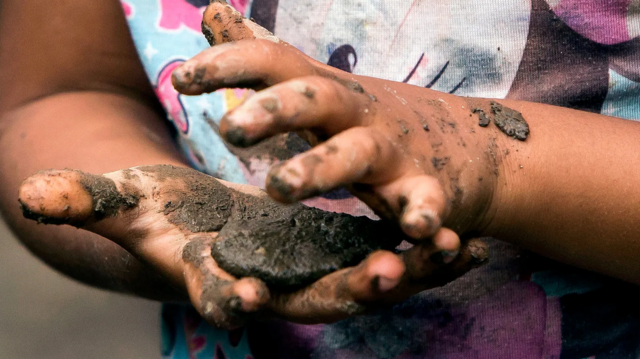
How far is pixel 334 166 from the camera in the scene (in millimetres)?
390

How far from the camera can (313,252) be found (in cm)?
49

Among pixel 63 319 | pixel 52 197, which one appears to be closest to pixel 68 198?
pixel 52 197

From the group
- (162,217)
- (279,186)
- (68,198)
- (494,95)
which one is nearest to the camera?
(279,186)

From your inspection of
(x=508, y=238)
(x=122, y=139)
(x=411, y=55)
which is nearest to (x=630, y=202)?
(x=508, y=238)

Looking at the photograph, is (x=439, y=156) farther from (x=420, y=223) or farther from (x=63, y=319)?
(x=63, y=319)

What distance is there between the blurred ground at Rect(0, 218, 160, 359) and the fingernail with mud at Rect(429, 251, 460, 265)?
1.66m

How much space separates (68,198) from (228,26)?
0.24 metres

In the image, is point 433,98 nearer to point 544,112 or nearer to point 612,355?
point 544,112

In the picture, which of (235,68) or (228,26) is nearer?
(235,68)

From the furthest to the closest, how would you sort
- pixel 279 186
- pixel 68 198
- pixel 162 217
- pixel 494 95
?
pixel 494 95
pixel 162 217
pixel 68 198
pixel 279 186

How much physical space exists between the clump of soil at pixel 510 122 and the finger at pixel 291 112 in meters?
0.26

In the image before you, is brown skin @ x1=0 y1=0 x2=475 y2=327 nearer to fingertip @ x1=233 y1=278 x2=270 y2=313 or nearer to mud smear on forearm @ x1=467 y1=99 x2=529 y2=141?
fingertip @ x1=233 y1=278 x2=270 y2=313

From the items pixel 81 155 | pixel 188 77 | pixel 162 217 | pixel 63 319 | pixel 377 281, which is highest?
pixel 188 77

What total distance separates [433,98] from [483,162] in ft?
0.32
